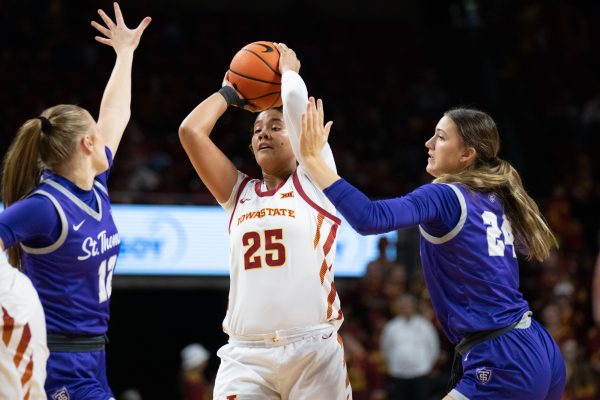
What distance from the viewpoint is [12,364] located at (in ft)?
11.5

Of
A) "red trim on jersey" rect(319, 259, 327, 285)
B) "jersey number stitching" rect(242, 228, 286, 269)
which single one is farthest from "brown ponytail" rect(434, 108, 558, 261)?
"jersey number stitching" rect(242, 228, 286, 269)

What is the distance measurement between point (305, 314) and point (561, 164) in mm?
11467

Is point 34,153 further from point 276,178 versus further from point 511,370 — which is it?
point 511,370

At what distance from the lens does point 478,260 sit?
4152mm

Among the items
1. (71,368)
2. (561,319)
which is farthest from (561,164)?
(71,368)

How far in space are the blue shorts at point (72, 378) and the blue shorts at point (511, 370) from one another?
1531 mm

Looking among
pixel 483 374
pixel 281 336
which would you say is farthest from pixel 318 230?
pixel 483 374

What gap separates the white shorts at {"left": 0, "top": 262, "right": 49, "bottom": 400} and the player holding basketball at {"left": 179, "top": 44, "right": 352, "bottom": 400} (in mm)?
1049

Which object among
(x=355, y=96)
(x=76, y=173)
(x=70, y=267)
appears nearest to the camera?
(x=70, y=267)

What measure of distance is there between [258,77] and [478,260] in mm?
1423

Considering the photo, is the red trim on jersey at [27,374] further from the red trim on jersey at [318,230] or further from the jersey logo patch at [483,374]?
the jersey logo patch at [483,374]

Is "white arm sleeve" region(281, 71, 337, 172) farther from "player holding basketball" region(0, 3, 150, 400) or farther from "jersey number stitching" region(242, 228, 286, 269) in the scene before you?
"player holding basketball" region(0, 3, 150, 400)

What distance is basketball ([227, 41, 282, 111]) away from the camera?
4.69 metres

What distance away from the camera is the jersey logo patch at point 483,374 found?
4.07 meters
